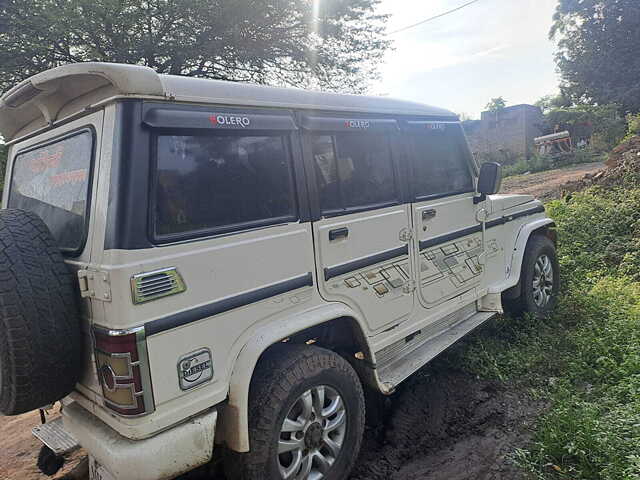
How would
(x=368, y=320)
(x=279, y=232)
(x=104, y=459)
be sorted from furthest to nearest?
(x=368, y=320) < (x=279, y=232) < (x=104, y=459)

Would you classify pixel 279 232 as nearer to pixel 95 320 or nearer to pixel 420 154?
pixel 95 320

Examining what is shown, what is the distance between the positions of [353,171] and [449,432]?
74.6 inches

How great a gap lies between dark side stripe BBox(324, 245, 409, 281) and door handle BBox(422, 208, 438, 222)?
307mm

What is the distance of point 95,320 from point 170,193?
639mm

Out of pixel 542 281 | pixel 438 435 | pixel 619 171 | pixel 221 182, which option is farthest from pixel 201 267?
pixel 619 171

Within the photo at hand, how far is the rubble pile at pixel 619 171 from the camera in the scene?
7.74 meters

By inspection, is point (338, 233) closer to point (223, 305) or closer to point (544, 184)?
point (223, 305)

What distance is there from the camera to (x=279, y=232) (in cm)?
238

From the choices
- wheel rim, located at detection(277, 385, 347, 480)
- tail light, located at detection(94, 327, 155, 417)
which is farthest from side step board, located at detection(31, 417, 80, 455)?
wheel rim, located at detection(277, 385, 347, 480)

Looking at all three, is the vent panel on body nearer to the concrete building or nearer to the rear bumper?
the rear bumper

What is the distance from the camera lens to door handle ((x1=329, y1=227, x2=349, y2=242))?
2.62 meters

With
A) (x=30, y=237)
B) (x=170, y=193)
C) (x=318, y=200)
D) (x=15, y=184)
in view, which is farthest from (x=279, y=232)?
(x=15, y=184)

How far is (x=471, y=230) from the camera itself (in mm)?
3805

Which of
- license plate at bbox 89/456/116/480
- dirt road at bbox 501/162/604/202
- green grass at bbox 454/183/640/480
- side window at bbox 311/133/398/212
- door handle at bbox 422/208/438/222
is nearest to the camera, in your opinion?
license plate at bbox 89/456/116/480
